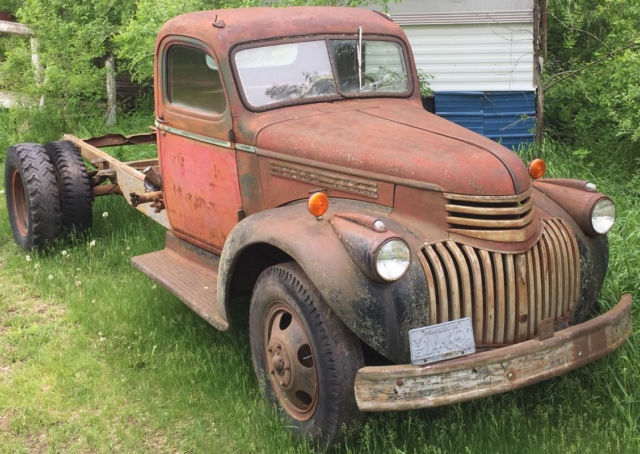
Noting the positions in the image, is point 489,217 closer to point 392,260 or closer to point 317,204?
point 392,260

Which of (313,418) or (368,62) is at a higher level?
(368,62)

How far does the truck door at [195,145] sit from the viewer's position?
13.7ft

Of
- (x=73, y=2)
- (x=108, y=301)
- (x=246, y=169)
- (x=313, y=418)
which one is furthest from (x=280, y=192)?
(x=73, y=2)

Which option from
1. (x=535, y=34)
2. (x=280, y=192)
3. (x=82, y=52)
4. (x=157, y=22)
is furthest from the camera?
(x=82, y=52)

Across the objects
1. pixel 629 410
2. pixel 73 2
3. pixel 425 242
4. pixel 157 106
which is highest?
pixel 73 2

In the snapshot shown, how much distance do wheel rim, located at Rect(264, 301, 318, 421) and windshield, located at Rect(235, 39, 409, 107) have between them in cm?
123

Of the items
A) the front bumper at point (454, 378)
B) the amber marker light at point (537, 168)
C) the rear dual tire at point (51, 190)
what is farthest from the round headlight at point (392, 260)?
the rear dual tire at point (51, 190)

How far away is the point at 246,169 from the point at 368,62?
0.97 m

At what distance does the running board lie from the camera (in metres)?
4.02

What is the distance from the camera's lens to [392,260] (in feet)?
9.55

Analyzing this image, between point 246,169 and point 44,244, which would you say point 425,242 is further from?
point 44,244

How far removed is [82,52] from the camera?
8891 millimetres

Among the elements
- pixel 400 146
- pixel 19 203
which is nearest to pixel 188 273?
pixel 400 146

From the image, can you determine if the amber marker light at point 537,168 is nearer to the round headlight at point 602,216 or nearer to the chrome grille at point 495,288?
the round headlight at point 602,216
